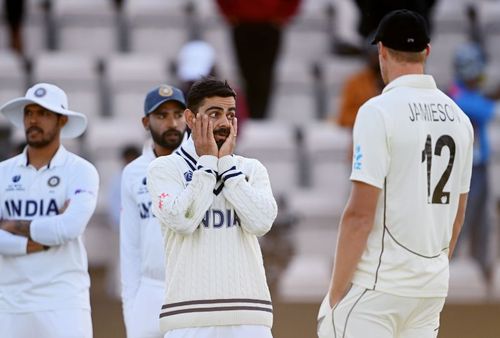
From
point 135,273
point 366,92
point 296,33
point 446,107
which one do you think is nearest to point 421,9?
point 366,92

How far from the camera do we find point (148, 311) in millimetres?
6172

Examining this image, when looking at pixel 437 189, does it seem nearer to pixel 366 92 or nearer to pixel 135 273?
pixel 135 273

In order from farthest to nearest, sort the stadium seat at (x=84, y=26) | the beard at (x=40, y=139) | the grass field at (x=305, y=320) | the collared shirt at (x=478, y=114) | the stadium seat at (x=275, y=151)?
the stadium seat at (x=84, y=26), the stadium seat at (x=275, y=151), the collared shirt at (x=478, y=114), the grass field at (x=305, y=320), the beard at (x=40, y=139)

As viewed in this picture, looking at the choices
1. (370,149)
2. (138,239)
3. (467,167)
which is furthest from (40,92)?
(467,167)

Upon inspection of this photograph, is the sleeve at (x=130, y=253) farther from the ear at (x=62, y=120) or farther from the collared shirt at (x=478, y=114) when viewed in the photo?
the collared shirt at (x=478, y=114)

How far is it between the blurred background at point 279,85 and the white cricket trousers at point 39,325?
110 inches

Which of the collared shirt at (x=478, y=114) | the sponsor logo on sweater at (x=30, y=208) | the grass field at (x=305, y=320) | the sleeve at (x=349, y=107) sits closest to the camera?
the sponsor logo on sweater at (x=30, y=208)

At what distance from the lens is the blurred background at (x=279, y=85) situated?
10.0 m

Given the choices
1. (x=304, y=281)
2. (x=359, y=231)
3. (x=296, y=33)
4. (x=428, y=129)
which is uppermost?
(x=296, y=33)

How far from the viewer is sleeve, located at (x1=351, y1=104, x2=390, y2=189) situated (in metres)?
4.76

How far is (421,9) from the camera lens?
35.3 feet

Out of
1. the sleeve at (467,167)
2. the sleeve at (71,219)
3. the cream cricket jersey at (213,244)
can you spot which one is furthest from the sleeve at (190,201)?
the sleeve at (71,219)

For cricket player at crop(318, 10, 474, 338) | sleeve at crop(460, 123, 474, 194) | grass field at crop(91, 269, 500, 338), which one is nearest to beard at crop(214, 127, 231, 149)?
cricket player at crop(318, 10, 474, 338)

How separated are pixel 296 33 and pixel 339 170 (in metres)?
1.84
